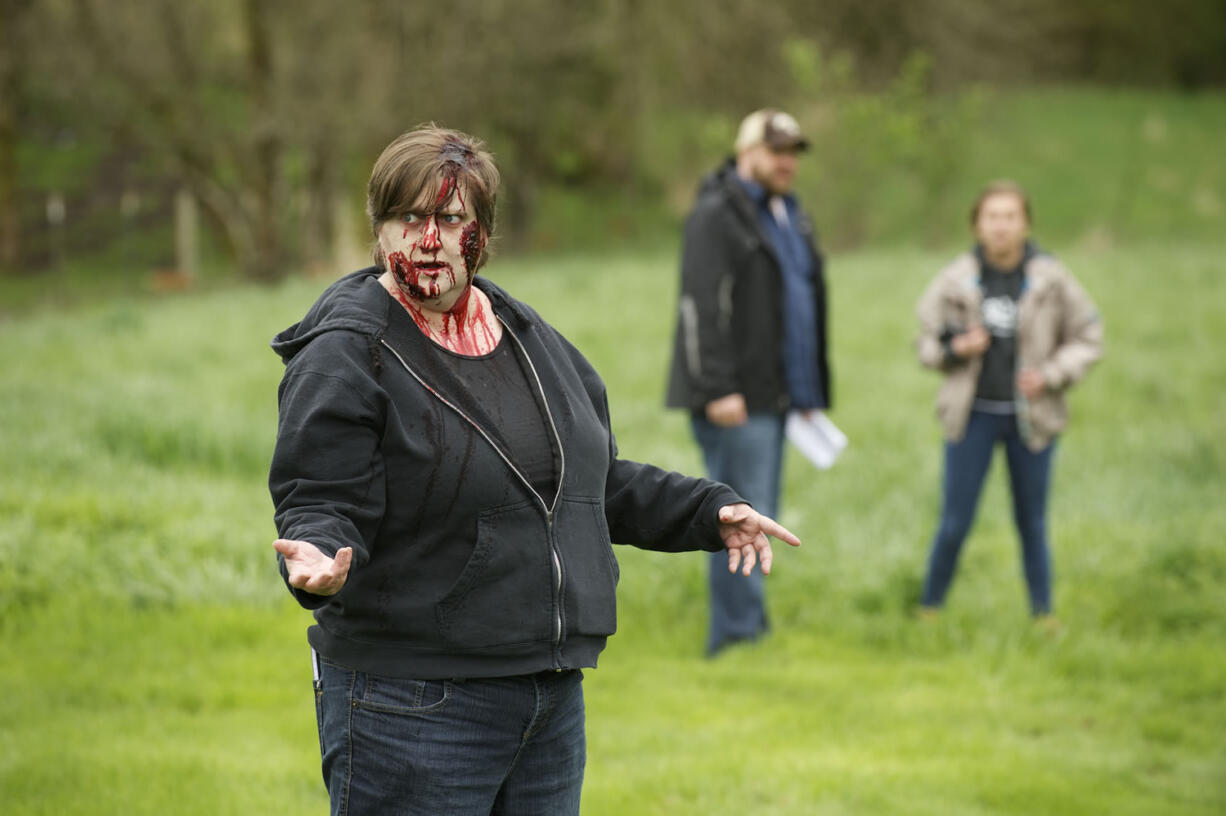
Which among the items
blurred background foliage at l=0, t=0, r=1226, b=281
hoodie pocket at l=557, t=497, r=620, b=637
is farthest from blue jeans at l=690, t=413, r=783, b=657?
blurred background foliage at l=0, t=0, r=1226, b=281

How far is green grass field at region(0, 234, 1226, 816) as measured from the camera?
484 cm

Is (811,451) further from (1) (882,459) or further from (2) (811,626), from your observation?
(1) (882,459)

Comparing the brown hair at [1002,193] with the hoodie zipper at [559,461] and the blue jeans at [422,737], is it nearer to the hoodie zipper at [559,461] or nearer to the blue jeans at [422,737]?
the hoodie zipper at [559,461]

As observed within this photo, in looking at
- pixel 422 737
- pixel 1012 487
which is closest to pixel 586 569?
pixel 422 737

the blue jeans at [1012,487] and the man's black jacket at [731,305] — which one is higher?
the man's black jacket at [731,305]

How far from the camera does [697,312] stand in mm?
6062

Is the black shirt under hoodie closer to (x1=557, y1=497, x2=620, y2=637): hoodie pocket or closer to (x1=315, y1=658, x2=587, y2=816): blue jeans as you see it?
(x1=557, y1=497, x2=620, y2=637): hoodie pocket

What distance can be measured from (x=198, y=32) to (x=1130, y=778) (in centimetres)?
2318

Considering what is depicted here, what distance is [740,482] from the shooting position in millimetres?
6145

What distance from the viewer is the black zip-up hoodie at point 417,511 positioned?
2.32 meters

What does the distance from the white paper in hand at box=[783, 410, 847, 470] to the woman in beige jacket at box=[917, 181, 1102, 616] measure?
2.07 ft

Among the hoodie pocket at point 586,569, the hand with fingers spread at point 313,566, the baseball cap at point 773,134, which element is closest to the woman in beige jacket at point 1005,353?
the baseball cap at point 773,134

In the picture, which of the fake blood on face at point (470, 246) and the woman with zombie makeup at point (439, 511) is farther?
the fake blood on face at point (470, 246)

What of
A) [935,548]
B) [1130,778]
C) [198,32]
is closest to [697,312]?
[935,548]
